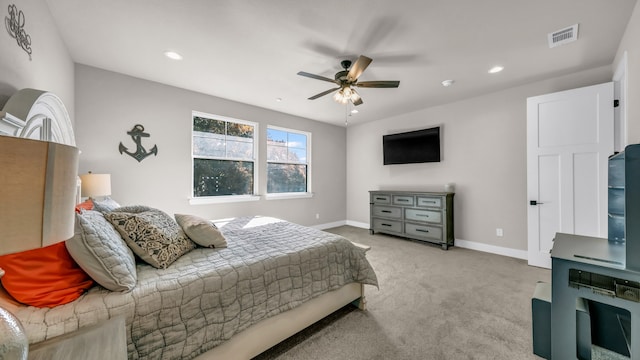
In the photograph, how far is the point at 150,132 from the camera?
10.4ft

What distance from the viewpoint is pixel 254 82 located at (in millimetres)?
3186

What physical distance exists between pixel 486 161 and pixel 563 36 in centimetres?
196

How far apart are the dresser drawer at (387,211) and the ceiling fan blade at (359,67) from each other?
2882 millimetres

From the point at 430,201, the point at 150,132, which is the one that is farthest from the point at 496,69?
the point at 150,132

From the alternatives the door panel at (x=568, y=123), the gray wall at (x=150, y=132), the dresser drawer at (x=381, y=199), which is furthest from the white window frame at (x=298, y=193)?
the door panel at (x=568, y=123)

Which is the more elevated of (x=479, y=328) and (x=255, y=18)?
(x=255, y=18)

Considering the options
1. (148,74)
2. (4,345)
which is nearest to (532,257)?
(4,345)

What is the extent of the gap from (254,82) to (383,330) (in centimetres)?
323

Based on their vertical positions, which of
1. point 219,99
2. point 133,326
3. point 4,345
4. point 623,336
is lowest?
point 623,336

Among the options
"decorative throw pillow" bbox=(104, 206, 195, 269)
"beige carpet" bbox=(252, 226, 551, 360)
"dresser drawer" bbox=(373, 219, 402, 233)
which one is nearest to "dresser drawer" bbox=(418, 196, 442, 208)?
"dresser drawer" bbox=(373, 219, 402, 233)

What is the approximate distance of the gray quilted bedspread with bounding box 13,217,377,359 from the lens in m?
1.04

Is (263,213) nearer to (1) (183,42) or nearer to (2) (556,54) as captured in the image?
(1) (183,42)

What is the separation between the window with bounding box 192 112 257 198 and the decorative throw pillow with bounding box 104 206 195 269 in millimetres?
2203

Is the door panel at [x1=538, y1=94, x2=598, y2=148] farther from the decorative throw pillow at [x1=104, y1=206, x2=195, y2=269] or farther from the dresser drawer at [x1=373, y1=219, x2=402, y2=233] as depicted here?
the decorative throw pillow at [x1=104, y1=206, x2=195, y2=269]
